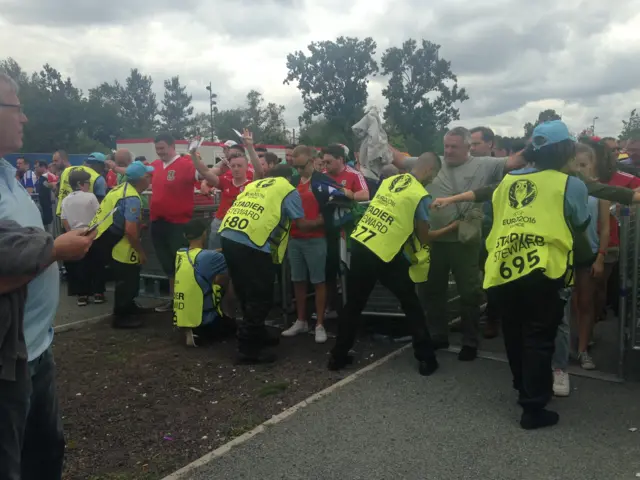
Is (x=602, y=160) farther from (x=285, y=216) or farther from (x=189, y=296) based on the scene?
(x=189, y=296)

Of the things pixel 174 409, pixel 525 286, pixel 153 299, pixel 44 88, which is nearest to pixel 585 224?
pixel 525 286

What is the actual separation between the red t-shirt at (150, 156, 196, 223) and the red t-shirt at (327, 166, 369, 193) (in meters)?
1.97

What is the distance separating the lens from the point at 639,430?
12.2 feet

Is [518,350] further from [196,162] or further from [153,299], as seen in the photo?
[153,299]

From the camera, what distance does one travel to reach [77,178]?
7586 mm

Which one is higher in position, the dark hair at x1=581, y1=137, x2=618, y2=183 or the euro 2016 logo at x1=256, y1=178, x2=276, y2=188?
the dark hair at x1=581, y1=137, x2=618, y2=183

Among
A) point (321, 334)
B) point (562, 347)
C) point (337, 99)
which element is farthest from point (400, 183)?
point (337, 99)

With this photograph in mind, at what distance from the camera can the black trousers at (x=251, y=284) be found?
521 centimetres

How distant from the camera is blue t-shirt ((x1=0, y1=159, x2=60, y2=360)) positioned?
6.88ft

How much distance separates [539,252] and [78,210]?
237 inches

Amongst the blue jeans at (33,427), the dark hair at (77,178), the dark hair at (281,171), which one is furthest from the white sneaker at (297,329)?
the blue jeans at (33,427)

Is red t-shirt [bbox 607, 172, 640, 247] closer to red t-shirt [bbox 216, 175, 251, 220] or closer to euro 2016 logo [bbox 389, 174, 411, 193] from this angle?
euro 2016 logo [bbox 389, 174, 411, 193]

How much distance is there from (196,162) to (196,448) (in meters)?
3.98

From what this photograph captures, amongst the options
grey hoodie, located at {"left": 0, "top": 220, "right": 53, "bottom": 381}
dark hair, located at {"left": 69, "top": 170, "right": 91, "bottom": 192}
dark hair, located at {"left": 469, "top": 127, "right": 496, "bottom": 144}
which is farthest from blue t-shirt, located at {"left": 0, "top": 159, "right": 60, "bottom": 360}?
dark hair, located at {"left": 69, "top": 170, "right": 91, "bottom": 192}
